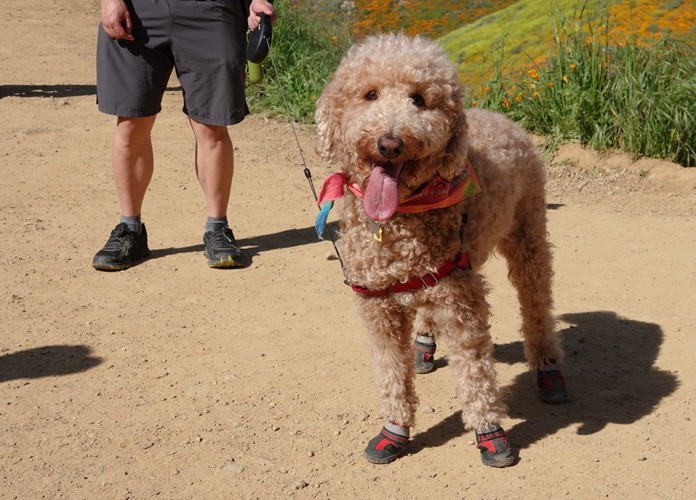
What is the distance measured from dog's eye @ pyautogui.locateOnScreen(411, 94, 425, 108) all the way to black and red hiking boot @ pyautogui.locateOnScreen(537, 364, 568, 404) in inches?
65.0

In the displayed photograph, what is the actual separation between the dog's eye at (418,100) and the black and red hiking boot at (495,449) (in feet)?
4.48

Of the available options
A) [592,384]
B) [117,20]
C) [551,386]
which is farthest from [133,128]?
[592,384]

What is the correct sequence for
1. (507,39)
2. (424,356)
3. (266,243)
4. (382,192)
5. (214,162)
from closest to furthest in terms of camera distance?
1. (382,192)
2. (424,356)
3. (214,162)
4. (266,243)
5. (507,39)


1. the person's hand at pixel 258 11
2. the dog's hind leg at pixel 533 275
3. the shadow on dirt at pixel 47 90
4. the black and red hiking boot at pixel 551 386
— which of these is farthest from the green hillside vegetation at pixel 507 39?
the black and red hiking boot at pixel 551 386

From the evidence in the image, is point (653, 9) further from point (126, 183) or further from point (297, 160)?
point (126, 183)

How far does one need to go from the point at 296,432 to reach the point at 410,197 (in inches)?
48.8

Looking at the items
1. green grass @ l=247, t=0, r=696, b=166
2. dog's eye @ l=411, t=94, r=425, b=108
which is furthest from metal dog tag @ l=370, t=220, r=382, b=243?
green grass @ l=247, t=0, r=696, b=166

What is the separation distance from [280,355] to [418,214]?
61.2 inches

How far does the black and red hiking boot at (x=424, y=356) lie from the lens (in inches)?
198

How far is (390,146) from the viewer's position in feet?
11.6

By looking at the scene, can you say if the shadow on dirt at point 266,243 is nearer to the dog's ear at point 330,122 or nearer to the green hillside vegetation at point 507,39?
the dog's ear at point 330,122

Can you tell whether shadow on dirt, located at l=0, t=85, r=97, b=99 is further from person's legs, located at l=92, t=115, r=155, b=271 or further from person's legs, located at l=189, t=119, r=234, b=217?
person's legs, located at l=189, t=119, r=234, b=217

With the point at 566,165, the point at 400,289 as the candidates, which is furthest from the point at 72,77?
the point at 400,289

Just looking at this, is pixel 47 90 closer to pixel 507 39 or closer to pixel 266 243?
pixel 507 39
